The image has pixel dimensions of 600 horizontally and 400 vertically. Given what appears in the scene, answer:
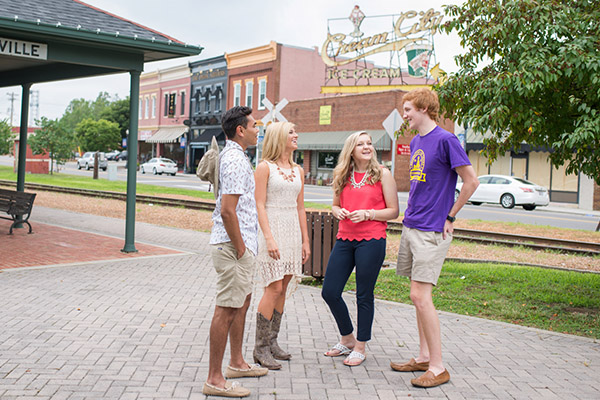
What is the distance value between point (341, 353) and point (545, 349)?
186 cm

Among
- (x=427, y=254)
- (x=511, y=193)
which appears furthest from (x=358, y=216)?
(x=511, y=193)

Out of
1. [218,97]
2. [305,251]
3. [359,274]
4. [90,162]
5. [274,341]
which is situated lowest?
[274,341]

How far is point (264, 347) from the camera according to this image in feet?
15.5

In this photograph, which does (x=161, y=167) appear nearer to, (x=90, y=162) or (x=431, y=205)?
(x=90, y=162)

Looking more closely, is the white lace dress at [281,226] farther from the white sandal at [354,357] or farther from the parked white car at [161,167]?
the parked white car at [161,167]

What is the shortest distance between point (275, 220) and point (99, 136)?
69.8m

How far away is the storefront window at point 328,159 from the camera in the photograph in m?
38.7

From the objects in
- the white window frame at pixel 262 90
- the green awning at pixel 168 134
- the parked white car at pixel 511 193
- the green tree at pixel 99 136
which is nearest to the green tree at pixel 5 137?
the green awning at pixel 168 134

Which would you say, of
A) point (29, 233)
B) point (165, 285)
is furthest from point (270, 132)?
point (29, 233)

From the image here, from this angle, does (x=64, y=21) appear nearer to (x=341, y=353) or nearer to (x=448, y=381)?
(x=341, y=353)

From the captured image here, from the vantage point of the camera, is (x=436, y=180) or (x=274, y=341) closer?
(x=436, y=180)

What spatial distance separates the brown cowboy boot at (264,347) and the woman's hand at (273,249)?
526 mm

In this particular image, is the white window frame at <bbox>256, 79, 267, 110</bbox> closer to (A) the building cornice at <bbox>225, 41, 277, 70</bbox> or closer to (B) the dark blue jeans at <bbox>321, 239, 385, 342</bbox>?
(A) the building cornice at <bbox>225, 41, 277, 70</bbox>

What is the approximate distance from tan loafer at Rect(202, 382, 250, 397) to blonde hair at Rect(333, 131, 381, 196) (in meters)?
1.75
